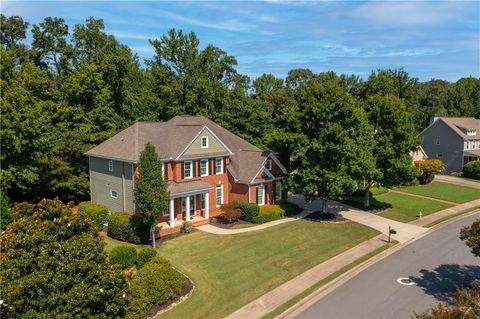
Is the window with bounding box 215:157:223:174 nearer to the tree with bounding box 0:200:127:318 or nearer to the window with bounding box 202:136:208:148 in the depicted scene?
the window with bounding box 202:136:208:148

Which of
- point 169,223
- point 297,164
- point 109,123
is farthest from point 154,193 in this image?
point 109,123


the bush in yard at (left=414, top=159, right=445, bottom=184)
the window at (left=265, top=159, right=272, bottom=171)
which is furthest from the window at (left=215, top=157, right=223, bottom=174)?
the bush in yard at (left=414, top=159, right=445, bottom=184)

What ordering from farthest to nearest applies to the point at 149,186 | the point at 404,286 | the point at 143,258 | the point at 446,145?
the point at 446,145 → the point at 149,186 → the point at 143,258 → the point at 404,286

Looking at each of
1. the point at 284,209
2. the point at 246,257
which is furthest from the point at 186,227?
the point at 284,209

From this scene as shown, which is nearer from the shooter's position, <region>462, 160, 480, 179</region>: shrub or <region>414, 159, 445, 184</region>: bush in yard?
<region>414, 159, 445, 184</region>: bush in yard

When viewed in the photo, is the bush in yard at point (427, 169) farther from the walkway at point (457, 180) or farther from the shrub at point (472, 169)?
the shrub at point (472, 169)

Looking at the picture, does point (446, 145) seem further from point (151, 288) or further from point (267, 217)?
point (151, 288)

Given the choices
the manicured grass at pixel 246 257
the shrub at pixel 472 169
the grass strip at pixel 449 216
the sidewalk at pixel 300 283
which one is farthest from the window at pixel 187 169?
the shrub at pixel 472 169
